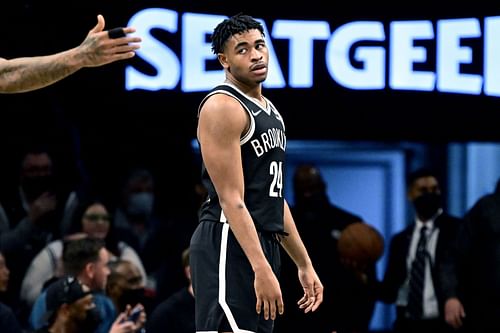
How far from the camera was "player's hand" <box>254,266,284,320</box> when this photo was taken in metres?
5.23

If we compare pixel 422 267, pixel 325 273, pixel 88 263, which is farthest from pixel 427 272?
pixel 88 263

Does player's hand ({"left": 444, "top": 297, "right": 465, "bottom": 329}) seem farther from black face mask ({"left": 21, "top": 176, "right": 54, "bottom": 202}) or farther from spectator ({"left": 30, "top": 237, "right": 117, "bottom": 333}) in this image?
black face mask ({"left": 21, "top": 176, "right": 54, "bottom": 202})

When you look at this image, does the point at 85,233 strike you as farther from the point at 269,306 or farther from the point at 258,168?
the point at 269,306

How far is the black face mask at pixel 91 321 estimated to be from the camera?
24.5 ft

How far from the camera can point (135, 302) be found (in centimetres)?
834

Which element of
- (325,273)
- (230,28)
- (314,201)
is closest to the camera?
(230,28)

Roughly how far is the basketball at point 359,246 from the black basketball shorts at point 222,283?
3706mm

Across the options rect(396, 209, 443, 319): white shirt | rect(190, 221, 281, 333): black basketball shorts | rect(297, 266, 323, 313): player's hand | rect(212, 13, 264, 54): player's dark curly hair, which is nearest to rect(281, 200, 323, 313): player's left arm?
rect(297, 266, 323, 313): player's hand

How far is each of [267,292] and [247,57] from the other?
90 centimetres

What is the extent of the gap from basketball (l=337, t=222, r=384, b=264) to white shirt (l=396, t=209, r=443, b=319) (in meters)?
0.27

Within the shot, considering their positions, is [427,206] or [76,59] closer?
[76,59]

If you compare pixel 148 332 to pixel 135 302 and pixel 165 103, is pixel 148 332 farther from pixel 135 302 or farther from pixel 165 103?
pixel 165 103

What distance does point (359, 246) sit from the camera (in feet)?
29.9

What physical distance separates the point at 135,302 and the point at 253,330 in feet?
10.1
